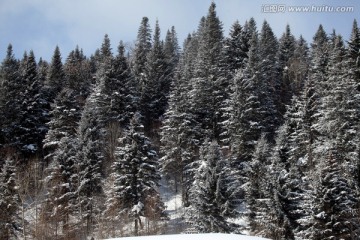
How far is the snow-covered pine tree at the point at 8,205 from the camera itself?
30891 millimetres

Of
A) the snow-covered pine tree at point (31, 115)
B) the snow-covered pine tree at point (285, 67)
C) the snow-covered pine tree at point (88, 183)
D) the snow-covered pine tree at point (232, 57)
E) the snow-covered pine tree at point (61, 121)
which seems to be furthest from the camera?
the snow-covered pine tree at point (285, 67)

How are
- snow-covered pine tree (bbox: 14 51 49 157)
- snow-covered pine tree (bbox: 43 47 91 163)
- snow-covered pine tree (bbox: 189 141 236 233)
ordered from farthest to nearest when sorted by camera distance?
snow-covered pine tree (bbox: 14 51 49 157) → snow-covered pine tree (bbox: 43 47 91 163) → snow-covered pine tree (bbox: 189 141 236 233)

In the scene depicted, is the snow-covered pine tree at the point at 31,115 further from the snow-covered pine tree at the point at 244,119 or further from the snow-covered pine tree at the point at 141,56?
the snow-covered pine tree at the point at 244,119

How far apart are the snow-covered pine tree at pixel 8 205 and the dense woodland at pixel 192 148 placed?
99 mm

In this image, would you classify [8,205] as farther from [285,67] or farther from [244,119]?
[285,67]

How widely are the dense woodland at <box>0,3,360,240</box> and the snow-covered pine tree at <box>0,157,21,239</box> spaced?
3.9 inches

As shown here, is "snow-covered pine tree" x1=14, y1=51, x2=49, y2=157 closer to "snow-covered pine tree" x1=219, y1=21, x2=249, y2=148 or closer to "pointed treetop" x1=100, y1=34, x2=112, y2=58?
"snow-covered pine tree" x1=219, y1=21, x2=249, y2=148

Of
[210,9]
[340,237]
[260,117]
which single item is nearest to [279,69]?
[210,9]

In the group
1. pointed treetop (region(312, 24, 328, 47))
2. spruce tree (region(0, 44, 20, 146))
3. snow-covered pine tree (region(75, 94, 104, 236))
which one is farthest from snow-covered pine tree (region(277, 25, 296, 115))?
spruce tree (region(0, 44, 20, 146))

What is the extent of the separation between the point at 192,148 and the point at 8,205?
67.5 feet

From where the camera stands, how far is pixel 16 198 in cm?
3266

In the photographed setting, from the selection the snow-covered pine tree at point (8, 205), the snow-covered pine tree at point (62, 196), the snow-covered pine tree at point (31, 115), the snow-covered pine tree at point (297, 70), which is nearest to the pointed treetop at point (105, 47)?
the snow-covered pine tree at point (31, 115)

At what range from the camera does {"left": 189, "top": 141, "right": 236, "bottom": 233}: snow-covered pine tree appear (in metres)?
32.1

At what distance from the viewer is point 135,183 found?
3619cm
